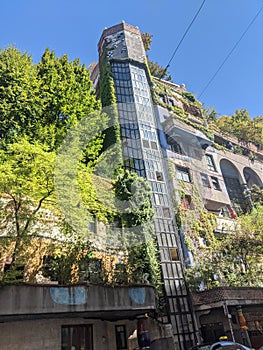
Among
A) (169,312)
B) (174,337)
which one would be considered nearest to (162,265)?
(169,312)

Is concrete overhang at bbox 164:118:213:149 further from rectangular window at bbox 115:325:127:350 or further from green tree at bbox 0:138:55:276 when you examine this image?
rectangular window at bbox 115:325:127:350

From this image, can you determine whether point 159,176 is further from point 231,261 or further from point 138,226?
point 231,261

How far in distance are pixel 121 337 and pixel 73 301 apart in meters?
4.32

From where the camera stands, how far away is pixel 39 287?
9883 mm

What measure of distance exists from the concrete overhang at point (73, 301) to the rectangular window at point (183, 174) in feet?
39.3

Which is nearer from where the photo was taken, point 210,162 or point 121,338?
point 121,338

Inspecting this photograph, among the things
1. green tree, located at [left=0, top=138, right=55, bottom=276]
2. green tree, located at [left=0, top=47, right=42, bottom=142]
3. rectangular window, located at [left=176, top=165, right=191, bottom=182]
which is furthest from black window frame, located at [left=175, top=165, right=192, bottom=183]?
green tree, located at [left=0, top=138, right=55, bottom=276]

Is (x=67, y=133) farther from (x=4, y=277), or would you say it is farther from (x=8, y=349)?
(x=8, y=349)

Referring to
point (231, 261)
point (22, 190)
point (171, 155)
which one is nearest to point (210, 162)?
point (171, 155)

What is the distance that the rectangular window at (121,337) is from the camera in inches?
511

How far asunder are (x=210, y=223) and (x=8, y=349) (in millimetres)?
15871

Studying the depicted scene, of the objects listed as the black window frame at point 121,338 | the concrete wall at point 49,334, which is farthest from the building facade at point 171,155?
the concrete wall at point 49,334

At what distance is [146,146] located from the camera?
22641 millimetres

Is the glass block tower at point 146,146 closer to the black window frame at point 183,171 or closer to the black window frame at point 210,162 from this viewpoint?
the black window frame at point 183,171
